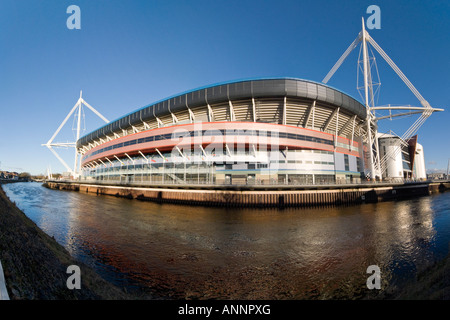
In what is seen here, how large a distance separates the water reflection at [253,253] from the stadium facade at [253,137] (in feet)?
54.0

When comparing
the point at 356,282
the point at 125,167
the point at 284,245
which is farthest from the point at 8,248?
the point at 125,167

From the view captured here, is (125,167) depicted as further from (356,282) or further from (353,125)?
(353,125)

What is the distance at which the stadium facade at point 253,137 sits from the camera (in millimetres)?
34562

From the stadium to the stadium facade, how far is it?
0.57ft

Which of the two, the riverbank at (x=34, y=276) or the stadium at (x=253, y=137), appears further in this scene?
the stadium at (x=253, y=137)

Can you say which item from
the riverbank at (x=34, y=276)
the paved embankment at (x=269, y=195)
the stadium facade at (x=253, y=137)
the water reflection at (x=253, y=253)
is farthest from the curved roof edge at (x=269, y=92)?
the riverbank at (x=34, y=276)

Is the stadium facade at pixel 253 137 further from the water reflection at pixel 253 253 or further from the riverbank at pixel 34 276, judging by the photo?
the riverbank at pixel 34 276

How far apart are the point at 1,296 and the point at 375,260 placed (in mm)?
12660

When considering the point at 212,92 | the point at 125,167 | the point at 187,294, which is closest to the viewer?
the point at 187,294

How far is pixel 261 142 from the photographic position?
111 feet

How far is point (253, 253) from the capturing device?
10.4 metres

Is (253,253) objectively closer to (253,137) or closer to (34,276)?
(34,276)
